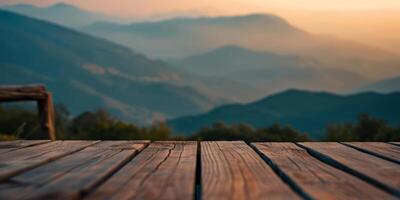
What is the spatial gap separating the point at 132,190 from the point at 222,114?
332ft

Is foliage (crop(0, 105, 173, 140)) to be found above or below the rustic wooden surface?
above

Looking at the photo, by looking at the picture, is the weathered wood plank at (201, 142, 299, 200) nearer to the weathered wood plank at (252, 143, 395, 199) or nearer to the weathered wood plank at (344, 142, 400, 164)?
the weathered wood plank at (252, 143, 395, 199)

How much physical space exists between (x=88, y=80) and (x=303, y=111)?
85893mm

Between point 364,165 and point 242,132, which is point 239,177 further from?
point 242,132

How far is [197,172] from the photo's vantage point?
2.05 metres

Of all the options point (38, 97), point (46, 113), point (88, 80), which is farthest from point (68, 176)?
point (88, 80)

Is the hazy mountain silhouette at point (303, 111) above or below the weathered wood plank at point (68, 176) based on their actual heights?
above

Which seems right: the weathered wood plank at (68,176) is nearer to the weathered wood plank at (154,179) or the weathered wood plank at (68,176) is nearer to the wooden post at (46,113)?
the weathered wood plank at (154,179)

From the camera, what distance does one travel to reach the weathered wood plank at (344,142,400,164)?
2.30 meters

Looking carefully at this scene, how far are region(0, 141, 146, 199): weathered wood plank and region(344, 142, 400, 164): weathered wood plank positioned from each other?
44.9 inches

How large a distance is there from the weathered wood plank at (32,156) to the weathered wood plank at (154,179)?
35 centimetres

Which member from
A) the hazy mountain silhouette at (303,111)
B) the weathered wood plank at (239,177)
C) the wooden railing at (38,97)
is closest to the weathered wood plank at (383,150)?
the weathered wood plank at (239,177)

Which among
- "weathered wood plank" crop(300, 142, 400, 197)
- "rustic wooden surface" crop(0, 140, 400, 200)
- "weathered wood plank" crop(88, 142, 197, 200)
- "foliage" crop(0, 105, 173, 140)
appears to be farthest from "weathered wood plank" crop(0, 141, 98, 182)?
"foliage" crop(0, 105, 173, 140)

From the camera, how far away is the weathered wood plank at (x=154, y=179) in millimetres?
1412
